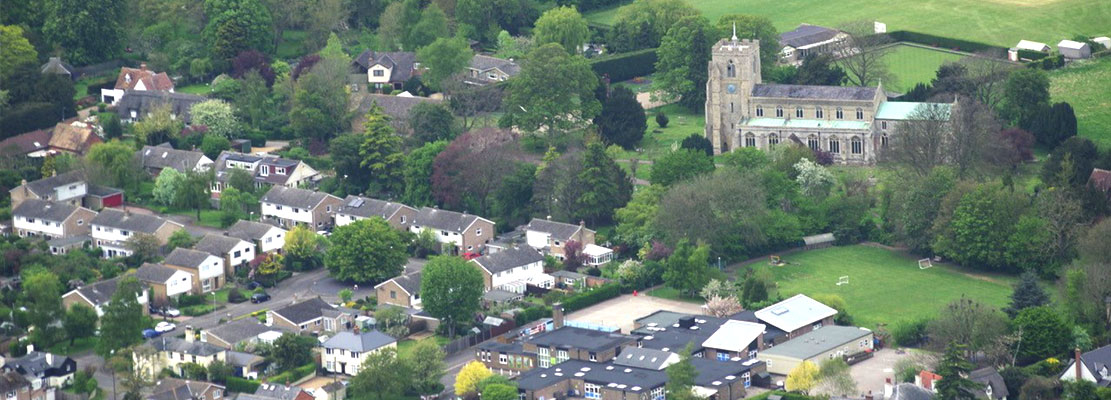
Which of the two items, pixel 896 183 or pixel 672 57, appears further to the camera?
pixel 672 57

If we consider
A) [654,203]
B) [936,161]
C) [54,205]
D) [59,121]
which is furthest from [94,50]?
[936,161]

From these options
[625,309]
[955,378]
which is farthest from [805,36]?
[955,378]

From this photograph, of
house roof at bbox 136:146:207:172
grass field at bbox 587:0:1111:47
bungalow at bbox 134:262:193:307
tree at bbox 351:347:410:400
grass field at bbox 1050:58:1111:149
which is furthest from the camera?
grass field at bbox 587:0:1111:47

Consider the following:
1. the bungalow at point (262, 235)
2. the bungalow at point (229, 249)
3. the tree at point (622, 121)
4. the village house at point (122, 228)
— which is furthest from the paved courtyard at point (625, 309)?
the village house at point (122, 228)

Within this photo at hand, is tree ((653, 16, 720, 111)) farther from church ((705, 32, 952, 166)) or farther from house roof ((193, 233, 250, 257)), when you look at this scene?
house roof ((193, 233, 250, 257))

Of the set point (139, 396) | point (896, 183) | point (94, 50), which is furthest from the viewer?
point (94, 50)

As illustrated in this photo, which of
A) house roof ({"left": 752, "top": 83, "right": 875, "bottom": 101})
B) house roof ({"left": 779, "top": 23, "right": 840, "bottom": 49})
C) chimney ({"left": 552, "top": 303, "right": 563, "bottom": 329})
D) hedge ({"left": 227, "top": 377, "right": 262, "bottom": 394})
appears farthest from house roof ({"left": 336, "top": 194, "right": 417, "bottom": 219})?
house roof ({"left": 779, "top": 23, "right": 840, "bottom": 49})

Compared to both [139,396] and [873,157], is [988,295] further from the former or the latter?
[139,396]
